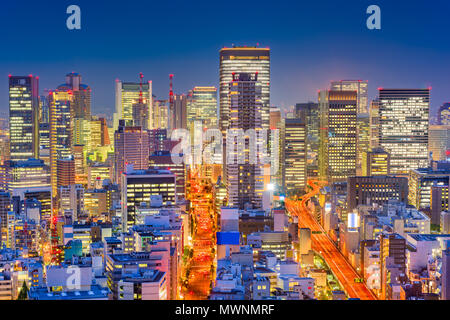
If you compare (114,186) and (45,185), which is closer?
(114,186)

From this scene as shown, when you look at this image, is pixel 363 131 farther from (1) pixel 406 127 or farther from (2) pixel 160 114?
(2) pixel 160 114

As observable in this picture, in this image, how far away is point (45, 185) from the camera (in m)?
17.5

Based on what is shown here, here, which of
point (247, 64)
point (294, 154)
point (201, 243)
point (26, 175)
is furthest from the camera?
point (247, 64)

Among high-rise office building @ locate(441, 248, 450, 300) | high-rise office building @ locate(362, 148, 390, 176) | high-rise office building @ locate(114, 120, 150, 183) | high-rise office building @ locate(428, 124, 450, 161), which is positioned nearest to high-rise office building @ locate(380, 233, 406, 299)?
high-rise office building @ locate(441, 248, 450, 300)

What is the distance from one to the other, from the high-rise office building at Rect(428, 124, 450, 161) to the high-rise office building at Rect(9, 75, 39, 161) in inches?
477

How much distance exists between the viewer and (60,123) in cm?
2125

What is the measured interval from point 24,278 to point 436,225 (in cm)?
851

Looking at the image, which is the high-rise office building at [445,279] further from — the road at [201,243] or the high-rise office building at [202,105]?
the high-rise office building at [202,105]

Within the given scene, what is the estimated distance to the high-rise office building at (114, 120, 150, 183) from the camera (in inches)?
767

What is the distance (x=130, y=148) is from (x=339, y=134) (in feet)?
22.2

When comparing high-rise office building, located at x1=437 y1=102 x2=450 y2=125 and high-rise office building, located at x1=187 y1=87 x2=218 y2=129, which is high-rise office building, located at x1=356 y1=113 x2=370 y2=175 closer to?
high-rise office building, located at x1=437 y1=102 x2=450 y2=125

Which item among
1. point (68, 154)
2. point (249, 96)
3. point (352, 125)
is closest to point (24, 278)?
point (249, 96)

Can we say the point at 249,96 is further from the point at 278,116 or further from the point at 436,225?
the point at 278,116

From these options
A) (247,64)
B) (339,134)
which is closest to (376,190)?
(339,134)
